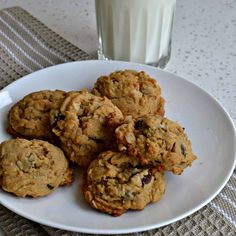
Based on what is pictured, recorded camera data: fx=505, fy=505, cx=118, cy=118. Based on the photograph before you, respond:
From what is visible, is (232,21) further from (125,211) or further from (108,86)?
(125,211)

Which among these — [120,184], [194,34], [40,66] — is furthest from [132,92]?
[194,34]

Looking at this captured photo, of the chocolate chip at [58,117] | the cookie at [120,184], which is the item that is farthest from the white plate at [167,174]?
the chocolate chip at [58,117]

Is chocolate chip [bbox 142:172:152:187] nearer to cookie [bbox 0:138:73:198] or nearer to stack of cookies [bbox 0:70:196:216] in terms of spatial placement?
stack of cookies [bbox 0:70:196:216]

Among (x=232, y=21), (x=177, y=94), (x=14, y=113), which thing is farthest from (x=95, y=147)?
(x=232, y=21)

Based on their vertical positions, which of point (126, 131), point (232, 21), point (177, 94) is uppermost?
point (126, 131)

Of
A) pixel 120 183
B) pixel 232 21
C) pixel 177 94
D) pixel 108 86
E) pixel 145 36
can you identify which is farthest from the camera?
pixel 232 21
